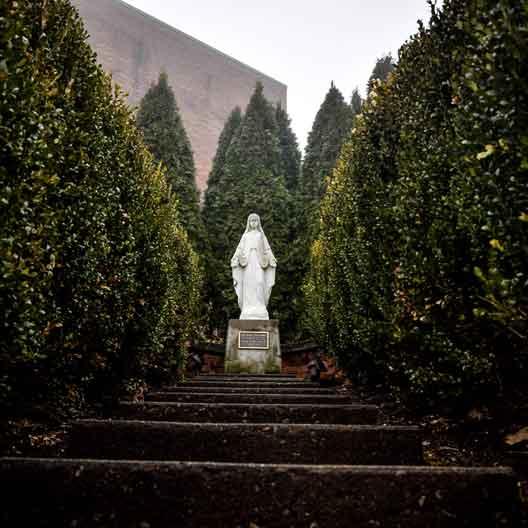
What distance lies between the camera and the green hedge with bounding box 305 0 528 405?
2.10 meters

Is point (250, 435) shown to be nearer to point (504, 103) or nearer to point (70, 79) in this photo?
point (504, 103)

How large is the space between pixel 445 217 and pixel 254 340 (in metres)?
6.34

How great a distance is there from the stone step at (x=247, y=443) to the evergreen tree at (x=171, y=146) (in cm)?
1447

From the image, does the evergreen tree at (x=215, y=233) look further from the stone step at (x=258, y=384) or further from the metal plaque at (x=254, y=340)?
the stone step at (x=258, y=384)

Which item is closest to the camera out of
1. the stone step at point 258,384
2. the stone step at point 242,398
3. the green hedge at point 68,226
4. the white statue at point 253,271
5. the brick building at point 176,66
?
the green hedge at point 68,226

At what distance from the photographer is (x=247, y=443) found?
9.45ft

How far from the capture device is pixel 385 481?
6.82ft

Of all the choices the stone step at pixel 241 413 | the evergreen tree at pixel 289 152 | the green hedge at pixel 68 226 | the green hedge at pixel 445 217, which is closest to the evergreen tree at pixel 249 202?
the evergreen tree at pixel 289 152

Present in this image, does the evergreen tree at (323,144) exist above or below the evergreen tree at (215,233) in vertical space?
above

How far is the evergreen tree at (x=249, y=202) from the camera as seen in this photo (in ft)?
54.2

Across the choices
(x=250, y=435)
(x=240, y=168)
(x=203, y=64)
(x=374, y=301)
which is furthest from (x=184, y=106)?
(x=250, y=435)

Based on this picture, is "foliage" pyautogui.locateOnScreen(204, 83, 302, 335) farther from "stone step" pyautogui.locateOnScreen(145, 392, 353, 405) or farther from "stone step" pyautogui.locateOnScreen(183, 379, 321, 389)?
"stone step" pyautogui.locateOnScreen(145, 392, 353, 405)

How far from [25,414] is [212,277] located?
1333 centimetres

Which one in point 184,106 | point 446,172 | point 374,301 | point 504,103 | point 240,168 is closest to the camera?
point 504,103
